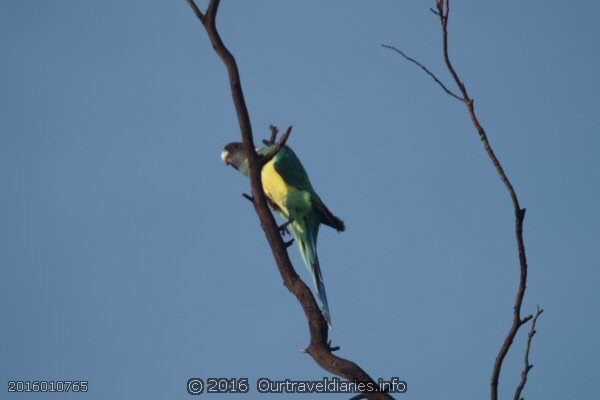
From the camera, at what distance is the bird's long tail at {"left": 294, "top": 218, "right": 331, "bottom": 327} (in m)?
4.60

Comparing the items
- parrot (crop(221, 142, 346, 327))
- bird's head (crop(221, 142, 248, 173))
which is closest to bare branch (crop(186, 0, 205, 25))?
parrot (crop(221, 142, 346, 327))

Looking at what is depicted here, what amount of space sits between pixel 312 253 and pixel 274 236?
131 centimetres

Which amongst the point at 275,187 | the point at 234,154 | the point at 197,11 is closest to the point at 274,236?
the point at 197,11

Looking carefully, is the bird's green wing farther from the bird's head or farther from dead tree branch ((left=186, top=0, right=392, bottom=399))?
dead tree branch ((left=186, top=0, right=392, bottom=399))

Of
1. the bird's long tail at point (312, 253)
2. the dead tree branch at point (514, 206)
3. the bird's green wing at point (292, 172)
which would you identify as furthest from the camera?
the bird's green wing at point (292, 172)

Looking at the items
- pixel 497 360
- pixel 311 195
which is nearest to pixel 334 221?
pixel 311 195

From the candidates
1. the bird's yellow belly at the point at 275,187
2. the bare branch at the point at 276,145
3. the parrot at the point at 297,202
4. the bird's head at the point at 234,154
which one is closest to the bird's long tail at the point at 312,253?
the parrot at the point at 297,202

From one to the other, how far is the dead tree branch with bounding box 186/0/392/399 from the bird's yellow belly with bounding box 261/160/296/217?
1636 mm

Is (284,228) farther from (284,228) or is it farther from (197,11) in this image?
(197,11)

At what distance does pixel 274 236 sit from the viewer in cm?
372

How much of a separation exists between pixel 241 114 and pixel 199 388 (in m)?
1.85

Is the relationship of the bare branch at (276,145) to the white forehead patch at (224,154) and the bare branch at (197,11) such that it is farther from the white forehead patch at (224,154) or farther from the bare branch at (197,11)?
the white forehead patch at (224,154)

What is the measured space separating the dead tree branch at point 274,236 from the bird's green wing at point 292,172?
1.64 m

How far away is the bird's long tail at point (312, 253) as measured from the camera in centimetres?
460
